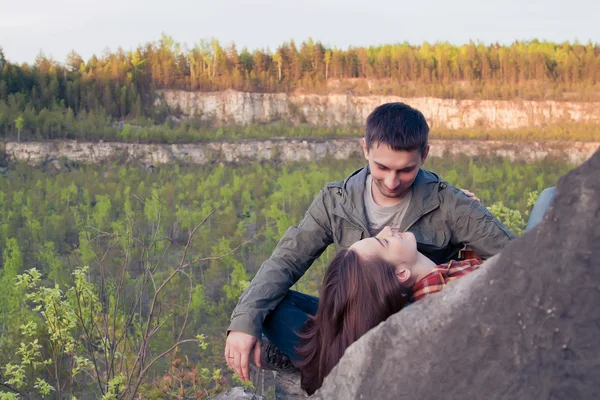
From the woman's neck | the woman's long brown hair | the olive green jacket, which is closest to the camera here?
the woman's long brown hair

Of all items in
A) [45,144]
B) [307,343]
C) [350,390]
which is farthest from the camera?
[45,144]

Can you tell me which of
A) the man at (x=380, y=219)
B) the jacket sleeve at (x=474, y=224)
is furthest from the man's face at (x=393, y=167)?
the jacket sleeve at (x=474, y=224)

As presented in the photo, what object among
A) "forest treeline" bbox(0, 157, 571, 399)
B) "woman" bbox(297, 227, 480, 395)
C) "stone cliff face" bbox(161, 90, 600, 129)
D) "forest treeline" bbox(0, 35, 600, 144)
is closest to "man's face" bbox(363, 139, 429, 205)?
"woman" bbox(297, 227, 480, 395)

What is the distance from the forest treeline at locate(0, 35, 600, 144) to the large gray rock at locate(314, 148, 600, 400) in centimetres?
2729

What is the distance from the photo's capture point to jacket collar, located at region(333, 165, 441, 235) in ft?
6.89

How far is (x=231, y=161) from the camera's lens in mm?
24750

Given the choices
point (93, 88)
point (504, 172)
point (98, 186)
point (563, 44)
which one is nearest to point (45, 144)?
point (93, 88)

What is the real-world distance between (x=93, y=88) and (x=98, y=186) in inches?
564

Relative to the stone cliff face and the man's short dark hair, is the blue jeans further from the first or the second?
the stone cliff face

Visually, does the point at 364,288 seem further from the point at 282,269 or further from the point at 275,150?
the point at 275,150

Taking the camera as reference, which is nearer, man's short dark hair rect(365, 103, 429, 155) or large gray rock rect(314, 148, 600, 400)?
large gray rock rect(314, 148, 600, 400)

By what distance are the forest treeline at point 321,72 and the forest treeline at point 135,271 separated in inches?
367

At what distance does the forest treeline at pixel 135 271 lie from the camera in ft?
9.60

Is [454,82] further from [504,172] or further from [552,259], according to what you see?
[552,259]
